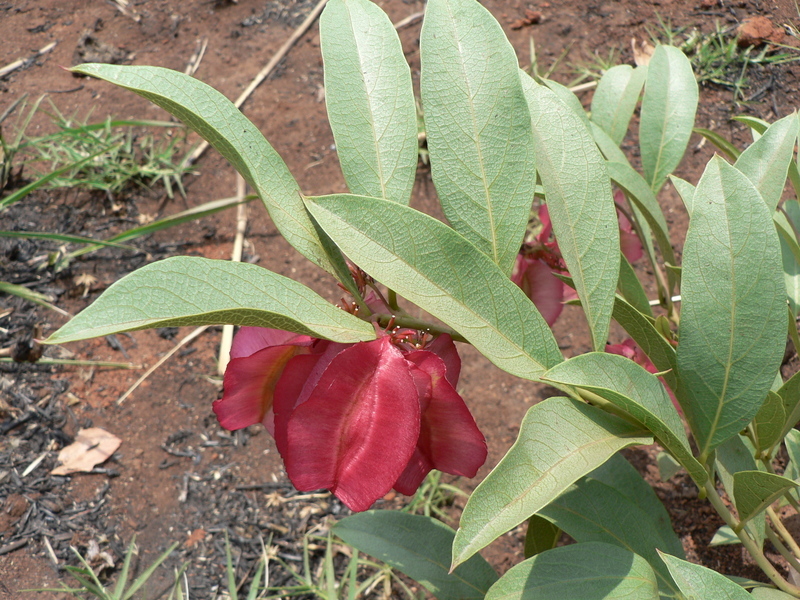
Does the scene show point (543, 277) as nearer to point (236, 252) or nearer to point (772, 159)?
point (772, 159)

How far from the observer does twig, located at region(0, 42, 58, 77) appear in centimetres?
237

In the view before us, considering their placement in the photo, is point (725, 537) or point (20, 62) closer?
point (725, 537)

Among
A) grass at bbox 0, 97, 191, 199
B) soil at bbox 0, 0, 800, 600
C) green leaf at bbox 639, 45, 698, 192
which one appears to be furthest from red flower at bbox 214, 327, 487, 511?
grass at bbox 0, 97, 191, 199

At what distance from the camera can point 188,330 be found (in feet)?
6.09

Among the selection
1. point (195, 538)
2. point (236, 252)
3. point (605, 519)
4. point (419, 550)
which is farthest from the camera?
point (236, 252)

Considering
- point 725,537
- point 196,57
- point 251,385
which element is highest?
point 251,385

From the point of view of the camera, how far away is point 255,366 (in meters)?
0.61

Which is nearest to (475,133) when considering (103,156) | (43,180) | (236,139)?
(236,139)

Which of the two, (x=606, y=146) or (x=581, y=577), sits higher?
(x=606, y=146)

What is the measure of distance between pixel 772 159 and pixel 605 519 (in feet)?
1.65

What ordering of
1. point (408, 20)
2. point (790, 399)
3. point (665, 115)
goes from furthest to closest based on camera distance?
point (408, 20) < point (665, 115) < point (790, 399)

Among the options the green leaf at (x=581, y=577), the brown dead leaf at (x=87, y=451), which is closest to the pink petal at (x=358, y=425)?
the green leaf at (x=581, y=577)

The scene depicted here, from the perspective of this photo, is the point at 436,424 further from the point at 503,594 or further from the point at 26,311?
the point at 26,311

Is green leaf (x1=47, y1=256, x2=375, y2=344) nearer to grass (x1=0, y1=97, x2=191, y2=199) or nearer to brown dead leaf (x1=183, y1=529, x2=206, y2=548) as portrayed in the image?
brown dead leaf (x1=183, y1=529, x2=206, y2=548)
